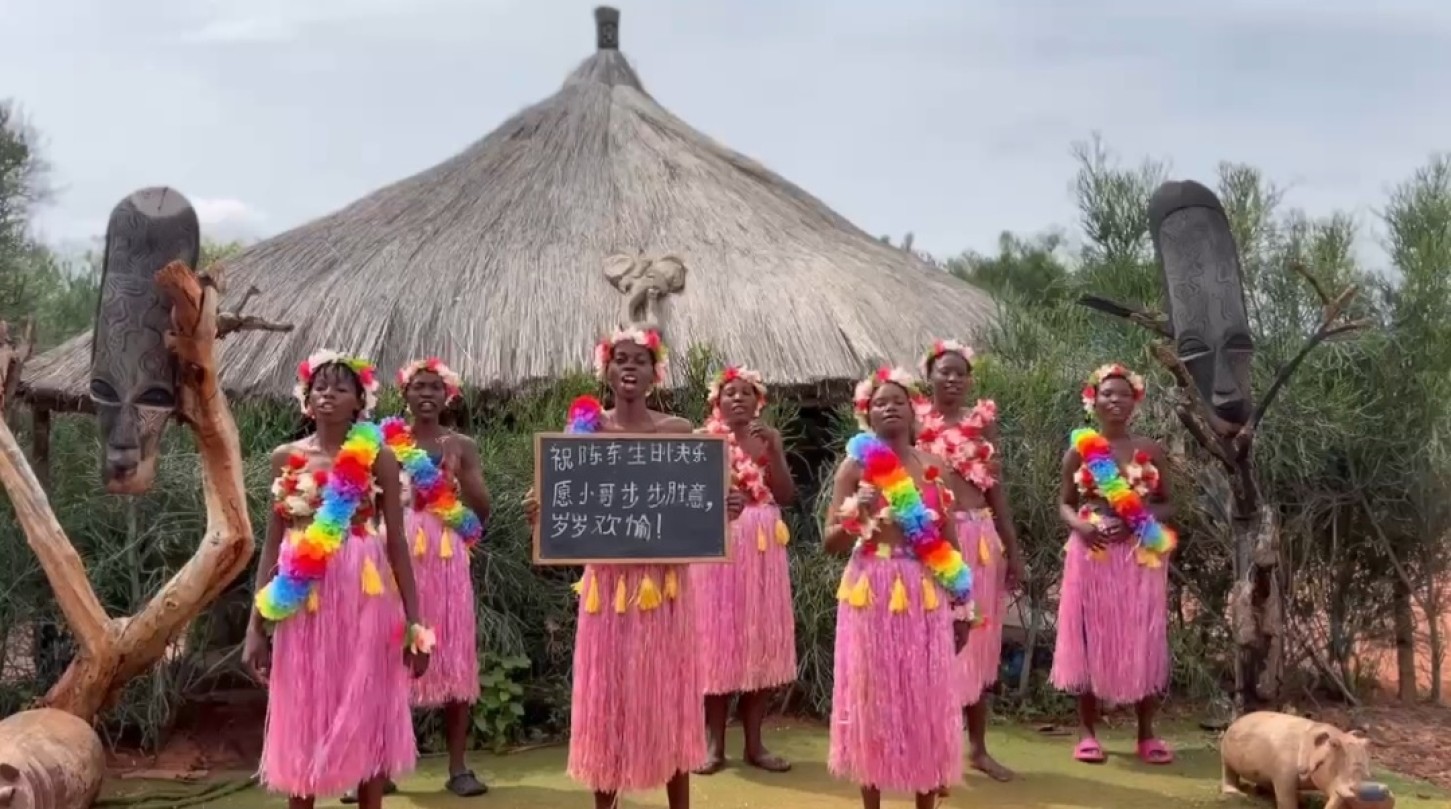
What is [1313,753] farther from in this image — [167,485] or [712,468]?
[167,485]

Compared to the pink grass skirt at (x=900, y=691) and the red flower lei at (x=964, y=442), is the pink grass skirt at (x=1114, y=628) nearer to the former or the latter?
the red flower lei at (x=964, y=442)

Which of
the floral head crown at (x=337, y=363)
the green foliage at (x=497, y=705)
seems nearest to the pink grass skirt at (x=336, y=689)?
the floral head crown at (x=337, y=363)

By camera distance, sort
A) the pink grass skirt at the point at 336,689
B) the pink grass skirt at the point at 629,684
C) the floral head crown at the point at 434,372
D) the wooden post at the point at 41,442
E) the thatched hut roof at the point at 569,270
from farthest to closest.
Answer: the thatched hut roof at the point at 569,270 < the wooden post at the point at 41,442 < the floral head crown at the point at 434,372 < the pink grass skirt at the point at 629,684 < the pink grass skirt at the point at 336,689

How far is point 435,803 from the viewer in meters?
4.77

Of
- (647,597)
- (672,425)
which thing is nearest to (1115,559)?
(672,425)

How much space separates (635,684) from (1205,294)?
276cm

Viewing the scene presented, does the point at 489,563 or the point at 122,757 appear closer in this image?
the point at 122,757

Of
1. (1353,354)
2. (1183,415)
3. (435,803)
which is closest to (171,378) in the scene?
(435,803)

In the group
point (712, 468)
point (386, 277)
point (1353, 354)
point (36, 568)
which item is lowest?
point (36, 568)

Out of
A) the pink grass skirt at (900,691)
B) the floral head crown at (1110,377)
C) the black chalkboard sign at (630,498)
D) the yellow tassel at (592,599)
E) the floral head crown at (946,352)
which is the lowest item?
the pink grass skirt at (900,691)

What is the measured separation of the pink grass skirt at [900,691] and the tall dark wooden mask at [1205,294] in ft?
5.54

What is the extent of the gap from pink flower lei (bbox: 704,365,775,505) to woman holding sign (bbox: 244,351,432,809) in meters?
1.59

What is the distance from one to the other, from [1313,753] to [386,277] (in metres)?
5.38

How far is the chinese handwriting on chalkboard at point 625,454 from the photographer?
12.4 feet
